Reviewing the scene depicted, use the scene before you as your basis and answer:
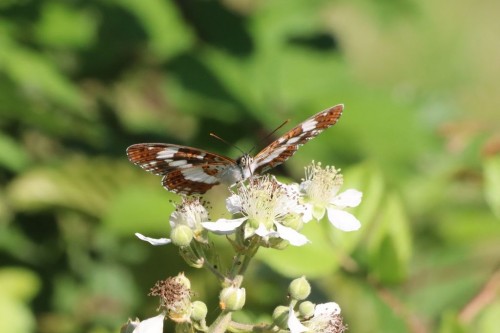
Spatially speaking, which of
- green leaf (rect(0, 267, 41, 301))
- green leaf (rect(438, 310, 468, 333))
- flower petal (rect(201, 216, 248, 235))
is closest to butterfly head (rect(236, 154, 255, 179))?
flower petal (rect(201, 216, 248, 235))

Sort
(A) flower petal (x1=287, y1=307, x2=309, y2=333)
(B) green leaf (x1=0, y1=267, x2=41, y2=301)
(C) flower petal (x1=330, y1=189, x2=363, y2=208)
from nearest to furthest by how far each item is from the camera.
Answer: (A) flower petal (x1=287, y1=307, x2=309, y2=333)
(C) flower petal (x1=330, y1=189, x2=363, y2=208)
(B) green leaf (x1=0, y1=267, x2=41, y2=301)

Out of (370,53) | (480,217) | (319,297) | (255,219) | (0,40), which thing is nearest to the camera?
(255,219)

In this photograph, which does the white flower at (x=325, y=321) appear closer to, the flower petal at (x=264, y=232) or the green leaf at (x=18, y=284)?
the flower petal at (x=264, y=232)

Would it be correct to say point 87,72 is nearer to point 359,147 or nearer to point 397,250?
point 359,147

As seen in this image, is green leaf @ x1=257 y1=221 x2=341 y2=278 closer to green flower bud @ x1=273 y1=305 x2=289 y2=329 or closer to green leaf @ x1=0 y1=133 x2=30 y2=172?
green flower bud @ x1=273 y1=305 x2=289 y2=329

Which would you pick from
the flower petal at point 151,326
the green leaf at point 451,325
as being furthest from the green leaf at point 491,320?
the flower petal at point 151,326

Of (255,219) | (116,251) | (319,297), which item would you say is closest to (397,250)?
(319,297)

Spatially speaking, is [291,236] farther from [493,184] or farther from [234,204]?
[493,184]
